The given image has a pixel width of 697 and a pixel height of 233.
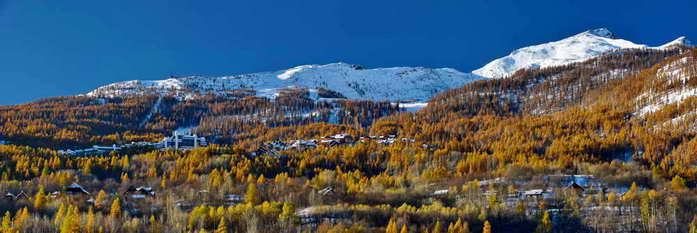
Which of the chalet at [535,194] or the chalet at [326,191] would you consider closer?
the chalet at [535,194]

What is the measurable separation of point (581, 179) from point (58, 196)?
12751 centimetres

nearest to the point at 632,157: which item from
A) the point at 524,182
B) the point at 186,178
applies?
Result: the point at 524,182

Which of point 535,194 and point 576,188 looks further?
point 576,188

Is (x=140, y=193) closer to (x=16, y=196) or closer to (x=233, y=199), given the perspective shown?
(x=233, y=199)

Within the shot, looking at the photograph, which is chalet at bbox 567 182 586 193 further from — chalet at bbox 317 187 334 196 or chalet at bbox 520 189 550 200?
chalet at bbox 317 187 334 196

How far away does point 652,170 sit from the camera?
156 metres

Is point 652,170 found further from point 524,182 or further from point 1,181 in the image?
point 1,181

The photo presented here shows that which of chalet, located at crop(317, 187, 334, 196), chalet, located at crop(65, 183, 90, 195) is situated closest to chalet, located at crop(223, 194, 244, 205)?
chalet, located at crop(317, 187, 334, 196)

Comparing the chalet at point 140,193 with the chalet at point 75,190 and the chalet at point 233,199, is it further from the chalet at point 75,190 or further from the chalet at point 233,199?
the chalet at point 233,199

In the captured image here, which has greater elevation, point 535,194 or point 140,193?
point 140,193

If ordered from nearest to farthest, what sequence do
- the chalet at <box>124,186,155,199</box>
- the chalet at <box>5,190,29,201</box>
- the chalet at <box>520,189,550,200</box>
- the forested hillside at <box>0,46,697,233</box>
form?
1. the forested hillside at <box>0,46,697,233</box>
2. the chalet at <box>5,190,29,201</box>
3. the chalet at <box>124,186,155,199</box>
4. the chalet at <box>520,189,550,200</box>

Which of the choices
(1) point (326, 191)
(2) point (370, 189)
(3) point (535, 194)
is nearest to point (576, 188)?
(3) point (535, 194)

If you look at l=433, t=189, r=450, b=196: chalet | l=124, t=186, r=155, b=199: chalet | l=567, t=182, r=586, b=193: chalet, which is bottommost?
l=433, t=189, r=450, b=196: chalet

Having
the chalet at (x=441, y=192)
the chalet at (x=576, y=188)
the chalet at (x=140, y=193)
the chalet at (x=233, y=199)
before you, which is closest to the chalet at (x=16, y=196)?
the chalet at (x=140, y=193)
